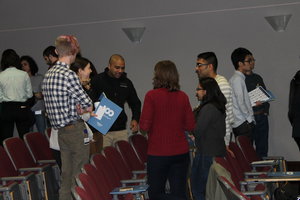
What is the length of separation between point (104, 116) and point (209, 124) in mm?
1010

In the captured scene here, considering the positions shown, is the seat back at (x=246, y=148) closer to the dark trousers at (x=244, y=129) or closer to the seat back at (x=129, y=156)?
the dark trousers at (x=244, y=129)

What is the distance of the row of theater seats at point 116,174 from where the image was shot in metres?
3.74

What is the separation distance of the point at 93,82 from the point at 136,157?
0.94 m

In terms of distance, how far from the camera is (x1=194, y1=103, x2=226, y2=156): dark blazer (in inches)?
187

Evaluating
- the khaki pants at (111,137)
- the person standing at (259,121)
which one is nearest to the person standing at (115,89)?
the khaki pants at (111,137)

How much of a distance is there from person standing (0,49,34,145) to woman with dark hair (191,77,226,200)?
2931 millimetres

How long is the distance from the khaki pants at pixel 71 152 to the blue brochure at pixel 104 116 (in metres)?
0.42

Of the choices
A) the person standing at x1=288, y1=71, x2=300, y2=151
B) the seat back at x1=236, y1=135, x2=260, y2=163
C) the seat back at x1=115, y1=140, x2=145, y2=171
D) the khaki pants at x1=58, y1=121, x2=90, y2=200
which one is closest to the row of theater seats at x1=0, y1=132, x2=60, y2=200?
the khaki pants at x1=58, y1=121, x2=90, y2=200

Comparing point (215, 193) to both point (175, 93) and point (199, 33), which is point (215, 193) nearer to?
point (175, 93)

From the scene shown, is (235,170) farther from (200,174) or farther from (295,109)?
(295,109)

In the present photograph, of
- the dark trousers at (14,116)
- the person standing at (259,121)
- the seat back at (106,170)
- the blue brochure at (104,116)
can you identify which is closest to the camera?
the seat back at (106,170)

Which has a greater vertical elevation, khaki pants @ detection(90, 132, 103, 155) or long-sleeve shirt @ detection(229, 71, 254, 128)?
long-sleeve shirt @ detection(229, 71, 254, 128)

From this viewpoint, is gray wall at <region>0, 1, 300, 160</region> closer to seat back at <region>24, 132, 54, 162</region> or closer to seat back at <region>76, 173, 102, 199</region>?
Result: seat back at <region>24, 132, 54, 162</region>

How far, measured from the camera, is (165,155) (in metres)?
4.58
